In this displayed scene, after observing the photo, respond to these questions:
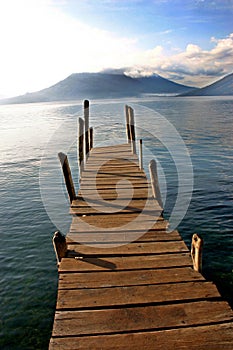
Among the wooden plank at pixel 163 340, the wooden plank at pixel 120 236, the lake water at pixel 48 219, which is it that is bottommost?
the lake water at pixel 48 219

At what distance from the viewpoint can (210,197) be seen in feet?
47.9

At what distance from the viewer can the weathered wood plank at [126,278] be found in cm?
535

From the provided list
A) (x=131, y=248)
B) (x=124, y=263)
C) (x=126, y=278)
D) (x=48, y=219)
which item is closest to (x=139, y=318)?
(x=126, y=278)

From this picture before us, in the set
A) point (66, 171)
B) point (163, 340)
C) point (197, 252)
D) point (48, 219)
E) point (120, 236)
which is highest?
point (66, 171)

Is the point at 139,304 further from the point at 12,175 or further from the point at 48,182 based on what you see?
the point at 12,175

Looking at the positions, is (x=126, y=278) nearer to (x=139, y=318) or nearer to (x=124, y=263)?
(x=124, y=263)

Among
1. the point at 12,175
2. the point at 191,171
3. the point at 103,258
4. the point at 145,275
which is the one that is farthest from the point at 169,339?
the point at 12,175

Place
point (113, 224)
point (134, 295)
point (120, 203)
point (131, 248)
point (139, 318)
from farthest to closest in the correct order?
point (120, 203)
point (113, 224)
point (131, 248)
point (134, 295)
point (139, 318)

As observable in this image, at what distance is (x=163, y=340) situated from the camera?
407 cm

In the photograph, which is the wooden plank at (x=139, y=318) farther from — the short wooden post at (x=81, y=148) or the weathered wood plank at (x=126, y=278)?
the short wooden post at (x=81, y=148)

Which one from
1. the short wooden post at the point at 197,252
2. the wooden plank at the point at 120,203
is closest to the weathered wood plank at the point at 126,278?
the short wooden post at the point at 197,252

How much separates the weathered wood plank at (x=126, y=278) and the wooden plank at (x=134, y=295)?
131mm

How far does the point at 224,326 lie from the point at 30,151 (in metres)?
28.6

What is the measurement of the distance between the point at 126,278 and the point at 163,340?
1.55 meters
